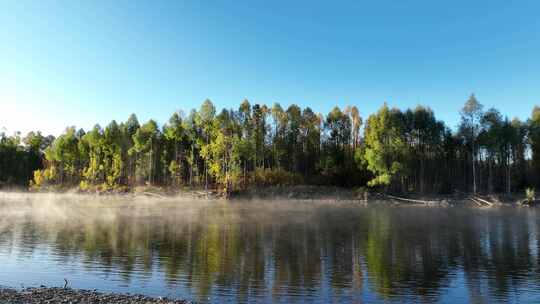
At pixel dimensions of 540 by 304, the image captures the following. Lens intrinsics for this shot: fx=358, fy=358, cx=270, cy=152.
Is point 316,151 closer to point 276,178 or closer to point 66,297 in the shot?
point 276,178

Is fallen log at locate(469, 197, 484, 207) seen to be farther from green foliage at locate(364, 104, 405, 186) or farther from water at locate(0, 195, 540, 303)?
water at locate(0, 195, 540, 303)

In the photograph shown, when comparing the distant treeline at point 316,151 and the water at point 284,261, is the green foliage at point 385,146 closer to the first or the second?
the distant treeline at point 316,151

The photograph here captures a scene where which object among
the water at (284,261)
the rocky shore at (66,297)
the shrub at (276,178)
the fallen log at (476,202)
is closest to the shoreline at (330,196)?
the fallen log at (476,202)

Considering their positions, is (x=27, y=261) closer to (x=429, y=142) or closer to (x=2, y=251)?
(x=2, y=251)

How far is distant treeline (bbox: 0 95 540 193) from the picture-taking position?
7762 cm

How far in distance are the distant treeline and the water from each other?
46.1 m

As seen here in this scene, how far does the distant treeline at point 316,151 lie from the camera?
77625mm

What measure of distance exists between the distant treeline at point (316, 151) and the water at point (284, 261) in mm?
46146

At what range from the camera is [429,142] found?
82062 mm

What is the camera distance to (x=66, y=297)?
532 inches

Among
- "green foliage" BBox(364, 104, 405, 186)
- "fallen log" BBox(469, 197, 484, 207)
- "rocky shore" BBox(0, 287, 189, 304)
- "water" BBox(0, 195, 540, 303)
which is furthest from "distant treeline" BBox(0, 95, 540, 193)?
"rocky shore" BBox(0, 287, 189, 304)

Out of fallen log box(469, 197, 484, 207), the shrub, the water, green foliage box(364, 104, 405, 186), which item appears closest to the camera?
the water

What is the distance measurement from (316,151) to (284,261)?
69706 mm

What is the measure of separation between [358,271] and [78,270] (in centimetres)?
1487
